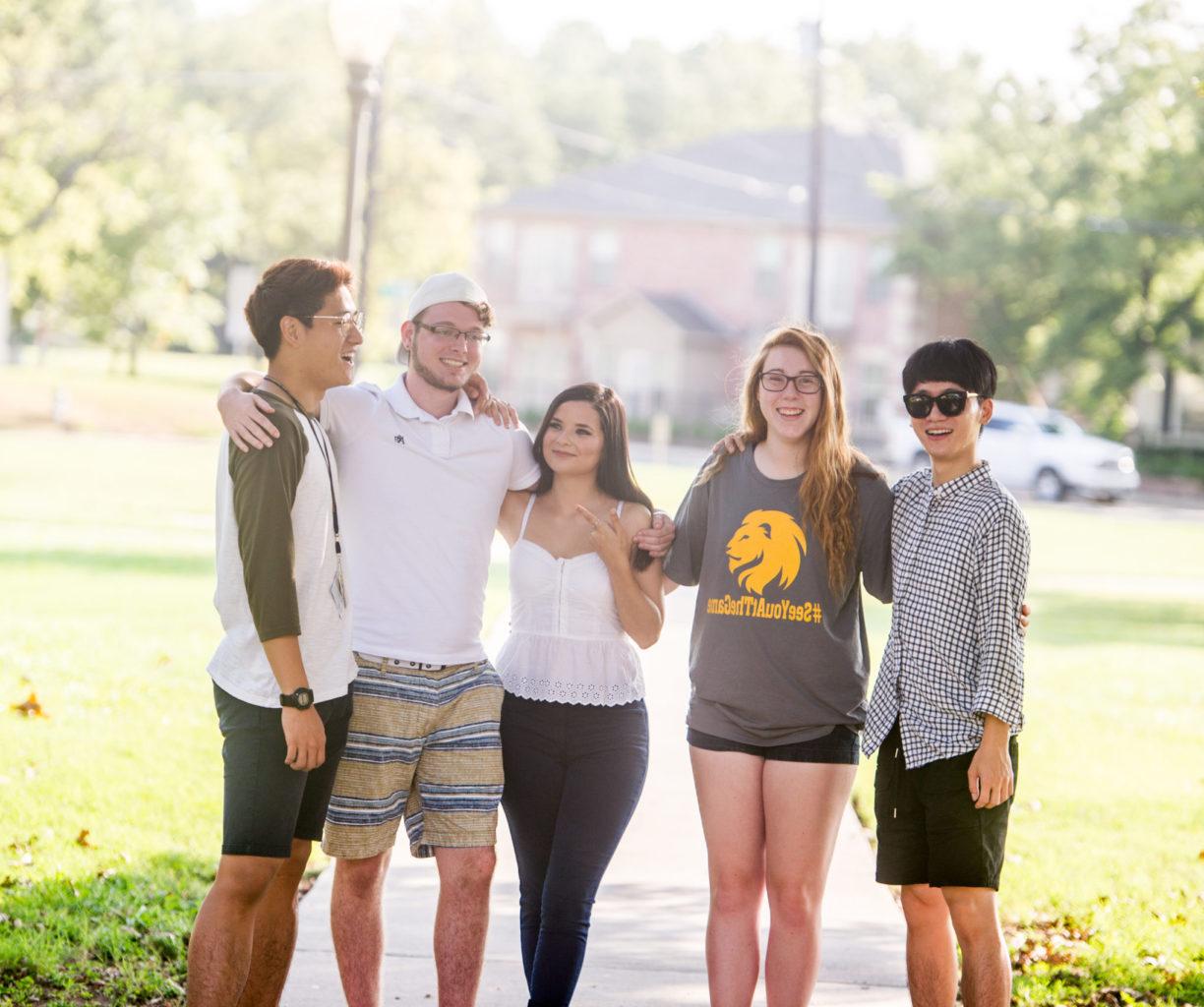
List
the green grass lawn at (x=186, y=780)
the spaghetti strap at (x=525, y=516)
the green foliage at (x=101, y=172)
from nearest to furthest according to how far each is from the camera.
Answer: the spaghetti strap at (x=525, y=516)
the green grass lawn at (x=186, y=780)
the green foliage at (x=101, y=172)

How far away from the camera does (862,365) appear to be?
47219 millimetres

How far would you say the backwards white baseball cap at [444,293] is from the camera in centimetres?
458

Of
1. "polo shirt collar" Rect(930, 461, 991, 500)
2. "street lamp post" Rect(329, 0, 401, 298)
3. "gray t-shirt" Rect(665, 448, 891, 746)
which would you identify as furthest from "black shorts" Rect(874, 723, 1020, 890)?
"street lamp post" Rect(329, 0, 401, 298)

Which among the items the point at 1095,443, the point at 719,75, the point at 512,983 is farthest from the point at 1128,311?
the point at 719,75

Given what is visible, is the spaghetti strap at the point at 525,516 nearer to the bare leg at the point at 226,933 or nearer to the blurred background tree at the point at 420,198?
the bare leg at the point at 226,933

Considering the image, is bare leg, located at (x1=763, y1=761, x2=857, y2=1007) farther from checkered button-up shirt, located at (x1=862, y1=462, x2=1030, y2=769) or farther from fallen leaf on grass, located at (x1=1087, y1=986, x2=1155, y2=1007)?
fallen leaf on grass, located at (x1=1087, y1=986, x2=1155, y2=1007)

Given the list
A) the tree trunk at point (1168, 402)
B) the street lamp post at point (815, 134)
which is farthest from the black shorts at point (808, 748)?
the tree trunk at point (1168, 402)

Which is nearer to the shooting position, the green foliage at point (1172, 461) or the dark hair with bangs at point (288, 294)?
the dark hair with bangs at point (288, 294)

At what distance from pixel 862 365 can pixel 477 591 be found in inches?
1718

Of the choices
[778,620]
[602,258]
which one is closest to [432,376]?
[778,620]

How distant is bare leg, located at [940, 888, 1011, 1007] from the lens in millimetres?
4141

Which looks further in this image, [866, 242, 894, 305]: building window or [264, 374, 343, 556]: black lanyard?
[866, 242, 894, 305]: building window

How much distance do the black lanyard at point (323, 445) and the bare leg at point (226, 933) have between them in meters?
0.79

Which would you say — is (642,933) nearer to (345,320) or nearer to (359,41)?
(345,320)
